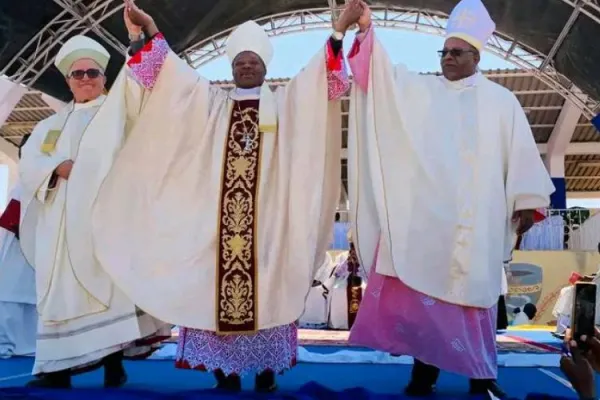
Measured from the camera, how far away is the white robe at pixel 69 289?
256 cm

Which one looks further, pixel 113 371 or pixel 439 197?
pixel 113 371

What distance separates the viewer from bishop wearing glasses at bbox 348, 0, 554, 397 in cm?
245

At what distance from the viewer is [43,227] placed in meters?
2.72

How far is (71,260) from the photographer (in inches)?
102

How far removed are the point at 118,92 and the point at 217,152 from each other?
491 millimetres

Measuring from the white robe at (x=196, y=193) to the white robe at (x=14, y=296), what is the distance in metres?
1.95

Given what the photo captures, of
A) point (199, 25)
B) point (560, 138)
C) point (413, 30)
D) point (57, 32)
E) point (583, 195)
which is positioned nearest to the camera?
point (57, 32)

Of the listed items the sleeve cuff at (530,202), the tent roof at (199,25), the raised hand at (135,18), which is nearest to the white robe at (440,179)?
the sleeve cuff at (530,202)

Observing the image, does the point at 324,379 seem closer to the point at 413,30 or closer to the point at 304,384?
the point at 304,384

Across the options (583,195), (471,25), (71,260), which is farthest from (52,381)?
(583,195)

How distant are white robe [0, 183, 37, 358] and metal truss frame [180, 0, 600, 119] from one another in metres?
8.71

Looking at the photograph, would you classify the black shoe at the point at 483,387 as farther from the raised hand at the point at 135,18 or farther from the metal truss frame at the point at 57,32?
the metal truss frame at the point at 57,32

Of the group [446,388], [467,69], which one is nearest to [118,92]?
[467,69]

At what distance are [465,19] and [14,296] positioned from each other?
3.33 m
